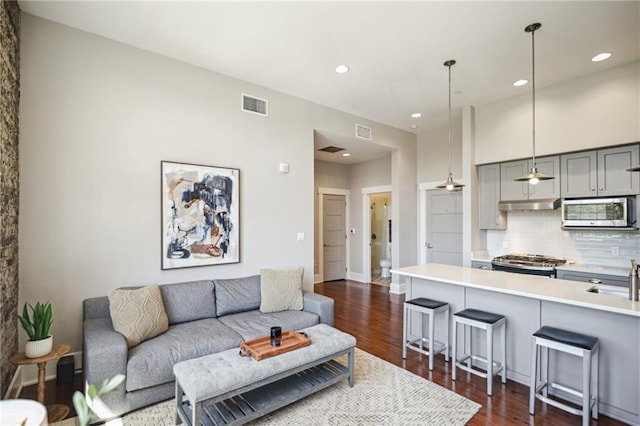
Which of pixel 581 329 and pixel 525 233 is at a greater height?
pixel 525 233

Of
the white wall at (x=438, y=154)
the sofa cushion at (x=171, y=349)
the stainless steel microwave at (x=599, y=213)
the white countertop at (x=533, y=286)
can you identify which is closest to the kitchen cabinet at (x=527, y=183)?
the stainless steel microwave at (x=599, y=213)

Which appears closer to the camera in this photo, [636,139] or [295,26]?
[295,26]

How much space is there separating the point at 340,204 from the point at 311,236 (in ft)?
10.1

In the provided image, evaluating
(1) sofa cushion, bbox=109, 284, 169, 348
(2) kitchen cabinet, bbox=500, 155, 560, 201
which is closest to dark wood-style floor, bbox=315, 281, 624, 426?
(1) sofa cushion, bbox=109, 284, 169, 348

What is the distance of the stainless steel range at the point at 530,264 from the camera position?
4002mm

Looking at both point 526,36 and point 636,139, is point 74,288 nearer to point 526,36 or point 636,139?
point 526,36

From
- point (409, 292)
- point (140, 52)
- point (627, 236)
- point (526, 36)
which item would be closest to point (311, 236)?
point (409, 292)

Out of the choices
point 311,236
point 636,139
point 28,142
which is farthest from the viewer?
point 311,236

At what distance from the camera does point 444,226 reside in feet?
20.2

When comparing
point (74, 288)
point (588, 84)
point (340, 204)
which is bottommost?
point (74, 288)

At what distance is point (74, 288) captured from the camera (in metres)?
2.92

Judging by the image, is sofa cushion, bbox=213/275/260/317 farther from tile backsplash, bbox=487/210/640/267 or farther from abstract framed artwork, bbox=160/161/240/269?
tile backsplash, bbox=487/210/640/267

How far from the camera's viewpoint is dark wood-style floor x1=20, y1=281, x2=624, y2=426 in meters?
2.35

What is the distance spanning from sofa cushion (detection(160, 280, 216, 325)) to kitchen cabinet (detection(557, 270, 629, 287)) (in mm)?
4247
